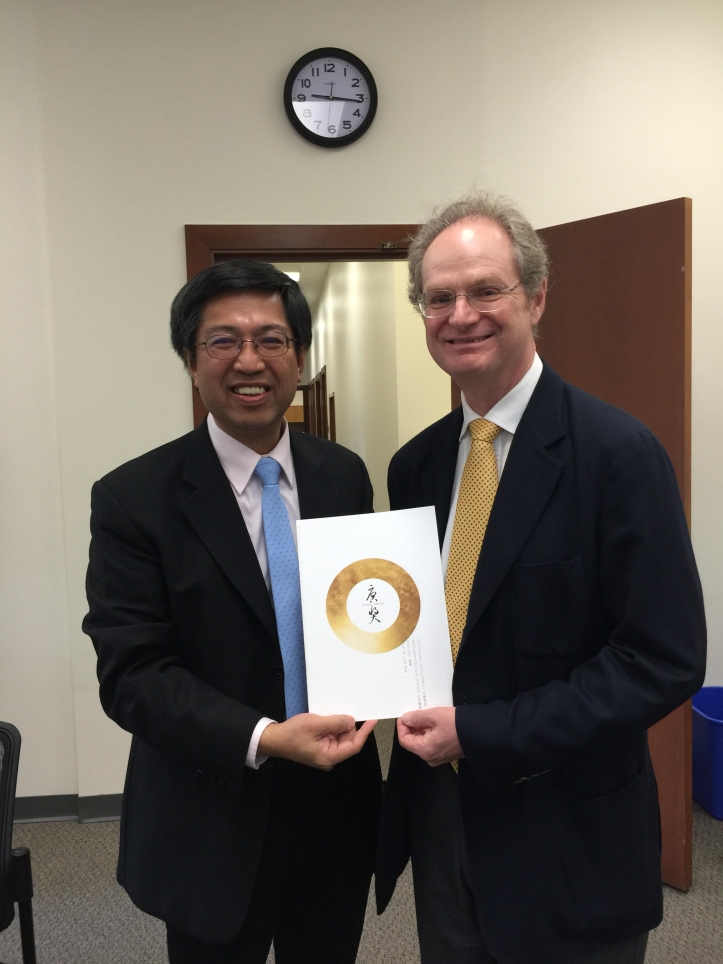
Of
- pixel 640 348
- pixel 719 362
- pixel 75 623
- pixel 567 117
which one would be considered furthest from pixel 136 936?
pixel 567 117

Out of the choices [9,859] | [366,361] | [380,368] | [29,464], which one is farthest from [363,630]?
[366,361]

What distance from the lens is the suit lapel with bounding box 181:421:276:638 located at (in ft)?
4.27

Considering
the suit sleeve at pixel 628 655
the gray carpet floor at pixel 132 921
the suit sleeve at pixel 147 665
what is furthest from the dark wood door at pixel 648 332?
the suit sleeve at pixel 147 665

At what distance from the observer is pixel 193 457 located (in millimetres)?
1395

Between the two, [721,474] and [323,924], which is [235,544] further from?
[721,474]

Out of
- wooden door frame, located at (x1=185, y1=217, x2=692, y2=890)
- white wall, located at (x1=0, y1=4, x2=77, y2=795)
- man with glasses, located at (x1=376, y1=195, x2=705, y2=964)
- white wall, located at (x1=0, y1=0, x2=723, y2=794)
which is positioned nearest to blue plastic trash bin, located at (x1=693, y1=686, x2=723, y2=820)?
white wall, located at (x1=0, y1=0, x2=723, y2=794)

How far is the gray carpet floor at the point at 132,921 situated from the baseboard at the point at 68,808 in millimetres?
185

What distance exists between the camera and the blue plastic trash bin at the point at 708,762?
115 inches

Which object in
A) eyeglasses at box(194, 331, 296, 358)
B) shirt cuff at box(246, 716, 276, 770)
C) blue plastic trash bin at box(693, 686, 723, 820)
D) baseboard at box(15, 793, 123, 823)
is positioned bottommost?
baseboard at box(15, 793, 123, 823)

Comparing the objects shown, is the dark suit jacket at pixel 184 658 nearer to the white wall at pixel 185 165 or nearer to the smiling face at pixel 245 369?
the smiling face at pixel 245 369

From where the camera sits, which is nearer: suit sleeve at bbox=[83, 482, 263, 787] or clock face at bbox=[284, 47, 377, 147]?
suit sleeve at bbox=[83, 482, 263, 787]

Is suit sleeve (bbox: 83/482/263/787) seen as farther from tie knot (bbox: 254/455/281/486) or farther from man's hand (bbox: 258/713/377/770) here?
tie knot (bbox: 254/455/281/486)

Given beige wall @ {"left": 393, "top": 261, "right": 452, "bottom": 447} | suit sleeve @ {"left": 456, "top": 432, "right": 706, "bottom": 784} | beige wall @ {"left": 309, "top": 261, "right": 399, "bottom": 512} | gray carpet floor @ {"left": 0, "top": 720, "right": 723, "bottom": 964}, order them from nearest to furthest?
suit sleeve @ {"left": 456, "top": 432, "right": 706, "bottom": 784} → gray carpet floor @ {"left": 0, "top": 720, "right": 723, "bottom": 964} → beige wall @ {"left": 393, "top": 261, "right": 452, "bottom": 447} → beige wall @ {"left": 309, "top": 261, "right": 399, "bottom": 512}

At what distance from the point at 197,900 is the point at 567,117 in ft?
10.1
